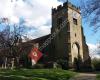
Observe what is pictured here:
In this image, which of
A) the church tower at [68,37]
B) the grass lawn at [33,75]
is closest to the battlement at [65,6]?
the church tower at [68,37]

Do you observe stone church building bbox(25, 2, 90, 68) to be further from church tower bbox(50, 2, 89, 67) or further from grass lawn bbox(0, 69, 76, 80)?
grass lawn bbox(0, 69, 76, 80)

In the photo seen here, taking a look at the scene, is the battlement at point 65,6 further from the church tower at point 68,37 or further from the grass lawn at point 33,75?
the grass lawn at point 33,75

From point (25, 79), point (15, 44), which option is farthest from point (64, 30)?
point (25, 79)

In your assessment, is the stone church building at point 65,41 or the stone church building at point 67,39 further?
Answer: the stone church building at point 67,39

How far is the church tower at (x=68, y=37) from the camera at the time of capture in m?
56.3

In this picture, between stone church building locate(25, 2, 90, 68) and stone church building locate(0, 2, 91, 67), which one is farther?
stone church building locate(25, 2, 90, 68)

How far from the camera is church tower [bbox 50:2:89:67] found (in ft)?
185

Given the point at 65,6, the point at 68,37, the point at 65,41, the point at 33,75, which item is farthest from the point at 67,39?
the point at 33,75

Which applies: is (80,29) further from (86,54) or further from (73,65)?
(73,65)

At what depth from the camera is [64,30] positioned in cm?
5844

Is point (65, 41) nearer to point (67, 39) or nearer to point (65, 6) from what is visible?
point (67, 39)

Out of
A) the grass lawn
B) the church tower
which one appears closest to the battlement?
the church tower

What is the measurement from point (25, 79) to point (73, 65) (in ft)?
111

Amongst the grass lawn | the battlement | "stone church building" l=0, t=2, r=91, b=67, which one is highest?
the battlement
